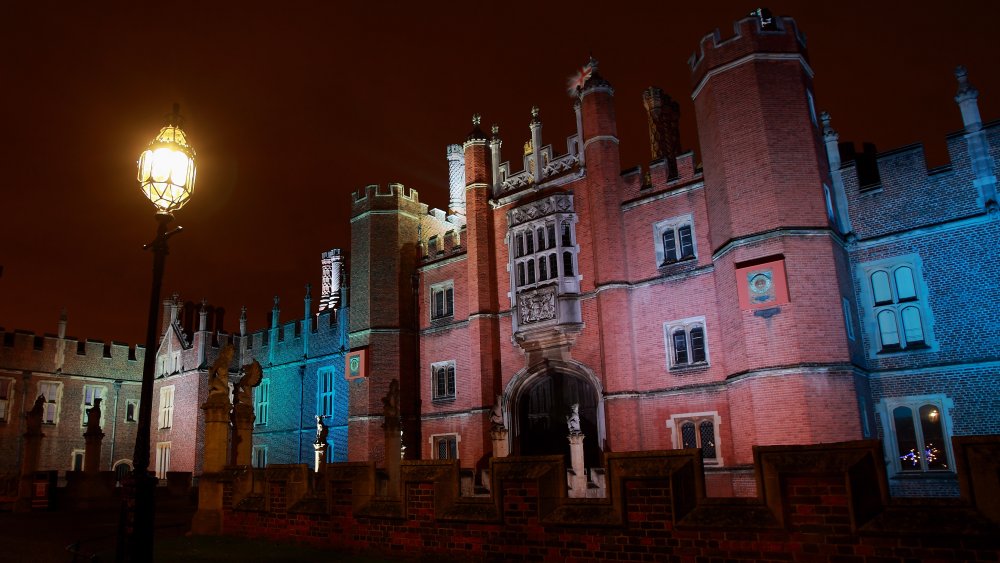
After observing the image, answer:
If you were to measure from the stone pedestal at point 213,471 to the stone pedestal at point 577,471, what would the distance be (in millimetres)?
9012

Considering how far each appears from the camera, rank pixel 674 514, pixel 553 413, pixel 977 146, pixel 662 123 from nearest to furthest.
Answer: pixel 674 514 → pixel 977 146 → pixel 553 413 → pixel 662 123

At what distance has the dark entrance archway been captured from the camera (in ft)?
72.1

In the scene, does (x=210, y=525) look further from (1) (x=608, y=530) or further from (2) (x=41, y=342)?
(2) (x=41, y=342)

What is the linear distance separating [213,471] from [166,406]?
29535mm

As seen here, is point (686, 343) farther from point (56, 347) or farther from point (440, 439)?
point (56, 347)

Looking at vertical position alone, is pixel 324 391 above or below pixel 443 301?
below

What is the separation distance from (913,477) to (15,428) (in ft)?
139

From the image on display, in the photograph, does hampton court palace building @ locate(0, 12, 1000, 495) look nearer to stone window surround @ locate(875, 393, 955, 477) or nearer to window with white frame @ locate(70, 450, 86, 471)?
stone window surround @ locate(875, 393, 955, 477)

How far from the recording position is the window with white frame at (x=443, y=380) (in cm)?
2588

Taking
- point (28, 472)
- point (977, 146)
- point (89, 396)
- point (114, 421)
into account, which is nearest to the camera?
point (977, 146)

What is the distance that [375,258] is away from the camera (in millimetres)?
27688

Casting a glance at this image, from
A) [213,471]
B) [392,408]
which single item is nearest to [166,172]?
Answer: [392,408]

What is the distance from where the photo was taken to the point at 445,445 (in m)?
25.4

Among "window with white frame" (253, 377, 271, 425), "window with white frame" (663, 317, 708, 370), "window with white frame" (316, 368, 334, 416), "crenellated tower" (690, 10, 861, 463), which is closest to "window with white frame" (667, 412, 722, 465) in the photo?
"crenellated tower" (690, 10, 861, 463)
